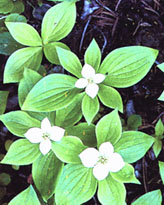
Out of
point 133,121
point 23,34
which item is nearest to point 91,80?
point 23,34

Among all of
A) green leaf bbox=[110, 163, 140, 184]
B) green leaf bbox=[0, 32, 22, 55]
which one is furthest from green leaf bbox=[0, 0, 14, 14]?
green leaf bbox=[110, 163, 140, 184]

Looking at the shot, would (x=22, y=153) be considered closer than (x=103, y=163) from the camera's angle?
No

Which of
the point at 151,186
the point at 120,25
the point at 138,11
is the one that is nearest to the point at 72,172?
the point at 151,186

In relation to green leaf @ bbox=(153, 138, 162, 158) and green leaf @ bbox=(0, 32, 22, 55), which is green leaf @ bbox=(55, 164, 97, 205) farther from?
green leaf @ bbox=(0, 32, 22, 55)

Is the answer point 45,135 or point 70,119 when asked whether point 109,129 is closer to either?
point 70,119

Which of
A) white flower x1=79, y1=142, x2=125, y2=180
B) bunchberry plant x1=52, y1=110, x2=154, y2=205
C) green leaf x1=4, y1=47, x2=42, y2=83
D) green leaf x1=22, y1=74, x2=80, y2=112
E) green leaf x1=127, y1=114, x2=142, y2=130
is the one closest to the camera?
white flower x1=79, y1=142, x2=125, y2=180

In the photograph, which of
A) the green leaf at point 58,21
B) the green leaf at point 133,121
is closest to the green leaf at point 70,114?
the green leaf at point 58,21
